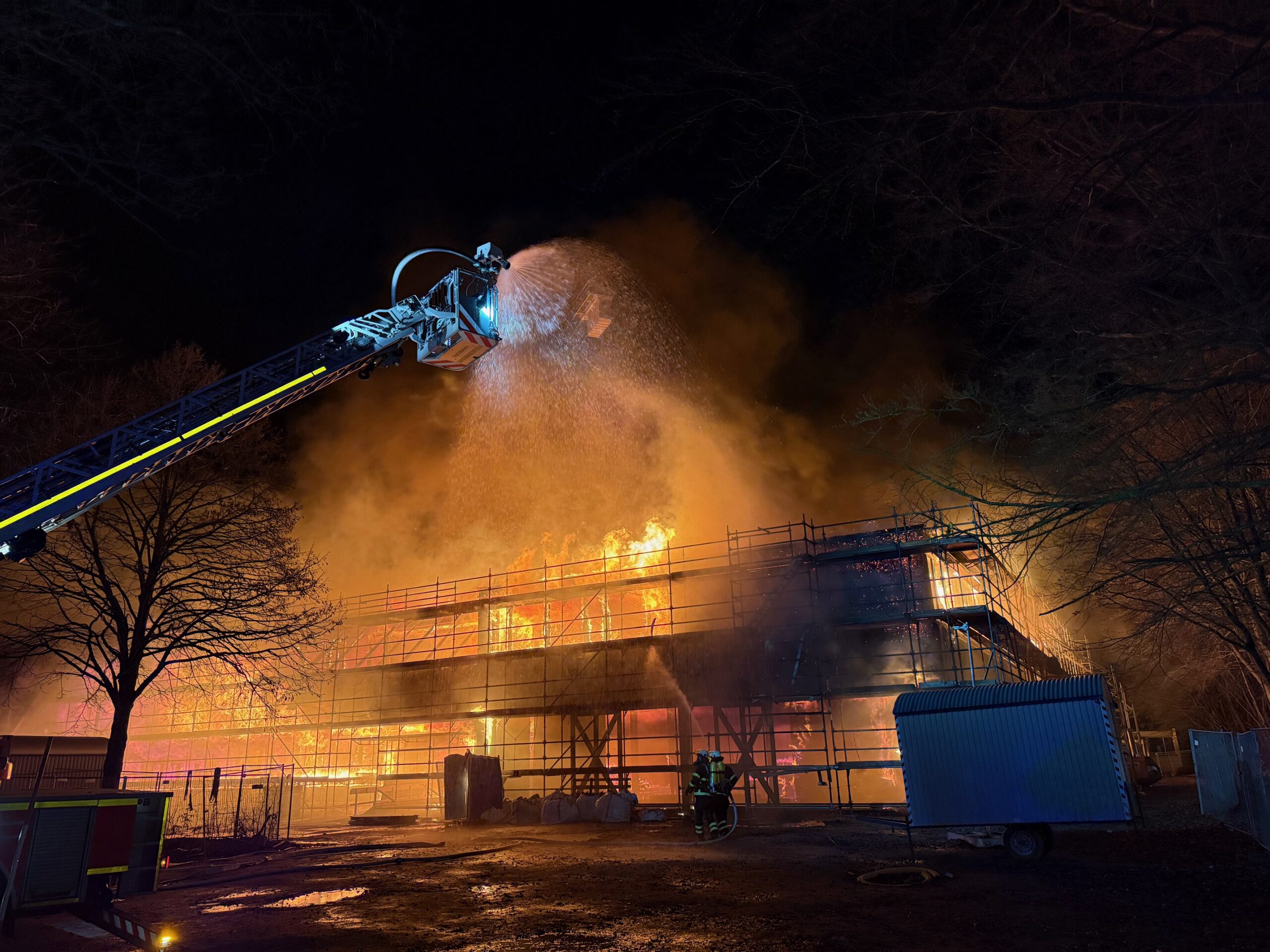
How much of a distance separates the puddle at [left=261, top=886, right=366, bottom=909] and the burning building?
1003cm

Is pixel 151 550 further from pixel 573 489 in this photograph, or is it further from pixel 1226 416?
pixel 573 489

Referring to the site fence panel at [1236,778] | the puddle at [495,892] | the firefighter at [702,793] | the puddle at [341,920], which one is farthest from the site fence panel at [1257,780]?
the puddle at [341,920]

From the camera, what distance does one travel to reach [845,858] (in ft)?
39.9

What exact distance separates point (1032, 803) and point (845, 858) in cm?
293

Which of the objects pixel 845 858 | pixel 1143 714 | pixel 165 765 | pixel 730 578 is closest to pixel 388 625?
pixel 165 765

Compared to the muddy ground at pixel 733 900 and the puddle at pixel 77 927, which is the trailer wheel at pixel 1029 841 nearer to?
the muddy ground at pixel 733 900

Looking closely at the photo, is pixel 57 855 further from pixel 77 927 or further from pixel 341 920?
pixel 341 920

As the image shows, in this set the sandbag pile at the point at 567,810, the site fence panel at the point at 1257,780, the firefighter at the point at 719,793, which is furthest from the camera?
the sandbag pile at the point at 567,810

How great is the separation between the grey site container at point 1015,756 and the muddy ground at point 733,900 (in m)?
0.61

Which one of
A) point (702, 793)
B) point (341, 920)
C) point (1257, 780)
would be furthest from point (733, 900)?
point (1257, 780)

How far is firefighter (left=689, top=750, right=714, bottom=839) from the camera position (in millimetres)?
14423

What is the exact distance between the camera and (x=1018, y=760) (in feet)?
40.4

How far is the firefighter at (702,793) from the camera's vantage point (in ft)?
47.3

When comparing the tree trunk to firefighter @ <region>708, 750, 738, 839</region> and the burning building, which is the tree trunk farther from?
firefighter @ <region>708, 750, 738, 839</region>
